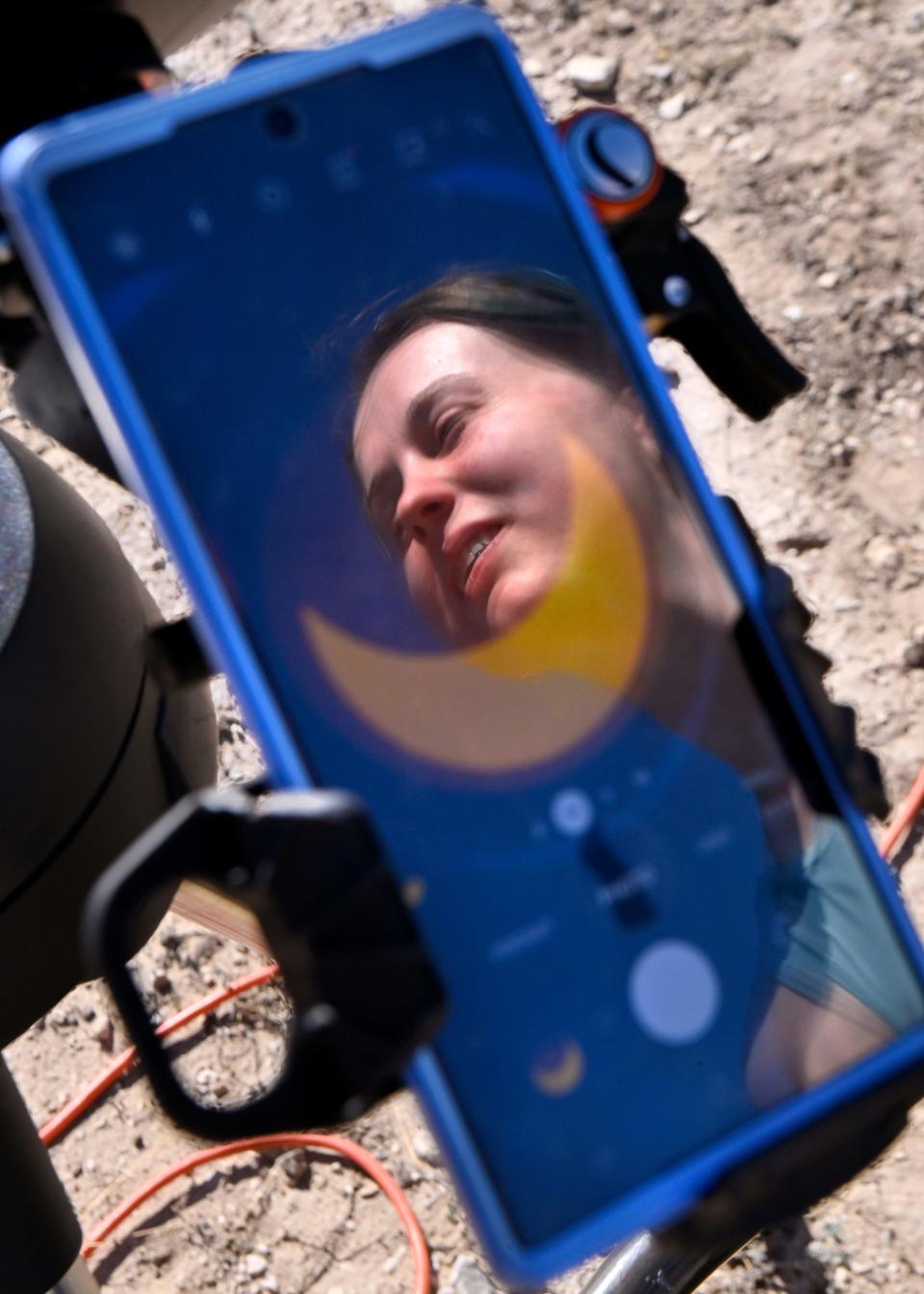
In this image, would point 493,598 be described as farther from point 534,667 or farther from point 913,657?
point 913,657

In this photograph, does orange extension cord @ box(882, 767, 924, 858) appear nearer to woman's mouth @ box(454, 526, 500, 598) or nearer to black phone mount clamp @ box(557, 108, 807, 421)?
black phone mount clamp @ box(557, 108, 807, 421)

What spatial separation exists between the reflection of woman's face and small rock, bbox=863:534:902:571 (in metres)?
0.95

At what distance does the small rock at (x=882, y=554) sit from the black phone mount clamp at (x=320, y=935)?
113 cm

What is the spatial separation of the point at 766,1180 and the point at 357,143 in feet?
1.64

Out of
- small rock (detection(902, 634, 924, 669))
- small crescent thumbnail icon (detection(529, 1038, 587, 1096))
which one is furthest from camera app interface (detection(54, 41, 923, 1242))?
small rock (detection(902, 634, 924, 669))

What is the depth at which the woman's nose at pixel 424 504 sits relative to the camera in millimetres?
641

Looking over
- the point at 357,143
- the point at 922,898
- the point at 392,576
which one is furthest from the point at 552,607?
the point at 922,898

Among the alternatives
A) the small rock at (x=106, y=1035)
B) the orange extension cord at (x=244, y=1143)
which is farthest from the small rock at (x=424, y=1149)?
the small rock at (x=106, y=1035)

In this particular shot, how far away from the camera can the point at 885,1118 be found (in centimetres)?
61

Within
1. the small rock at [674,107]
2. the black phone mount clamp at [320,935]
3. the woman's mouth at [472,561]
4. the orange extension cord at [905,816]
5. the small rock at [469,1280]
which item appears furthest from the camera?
the small rock at [674,107]

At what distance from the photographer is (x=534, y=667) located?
2.03ft

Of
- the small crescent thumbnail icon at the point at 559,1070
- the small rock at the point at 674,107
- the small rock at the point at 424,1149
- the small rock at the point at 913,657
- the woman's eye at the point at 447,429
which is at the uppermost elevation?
the woman's eye at the point at 447,429

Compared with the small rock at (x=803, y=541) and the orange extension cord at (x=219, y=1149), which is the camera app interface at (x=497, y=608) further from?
the small rock at (x=803, y=541)

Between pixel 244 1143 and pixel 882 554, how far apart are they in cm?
94
